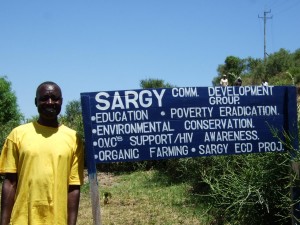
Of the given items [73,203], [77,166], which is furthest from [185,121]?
[73,203]

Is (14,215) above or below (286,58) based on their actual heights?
below

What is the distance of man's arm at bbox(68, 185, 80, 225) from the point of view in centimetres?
295

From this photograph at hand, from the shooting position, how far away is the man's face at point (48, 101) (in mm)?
2934

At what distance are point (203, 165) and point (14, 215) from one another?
4801 millimetres

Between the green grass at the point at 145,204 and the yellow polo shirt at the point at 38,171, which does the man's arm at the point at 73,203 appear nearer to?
the yellow polo shirt at the point at 38,171

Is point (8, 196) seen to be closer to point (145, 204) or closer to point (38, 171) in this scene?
point (38, 171)

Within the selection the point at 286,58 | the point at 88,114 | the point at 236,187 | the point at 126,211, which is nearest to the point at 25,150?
the point at 88,114

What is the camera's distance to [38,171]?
9.14 ft

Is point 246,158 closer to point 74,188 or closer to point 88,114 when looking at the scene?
point 88,114

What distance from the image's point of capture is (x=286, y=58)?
39.5m

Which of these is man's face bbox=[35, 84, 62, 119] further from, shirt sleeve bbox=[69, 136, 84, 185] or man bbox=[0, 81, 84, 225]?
shirt sleeve bbox=[69, 136, 84, 185]

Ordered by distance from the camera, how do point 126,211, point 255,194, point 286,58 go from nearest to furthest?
point 255,194 < point 126,211 < point 286,58

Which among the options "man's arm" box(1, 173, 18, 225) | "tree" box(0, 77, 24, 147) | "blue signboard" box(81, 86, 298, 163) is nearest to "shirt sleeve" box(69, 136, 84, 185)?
"man's arm" box(1, 173, 18, 225)

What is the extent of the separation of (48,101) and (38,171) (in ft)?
1.53
